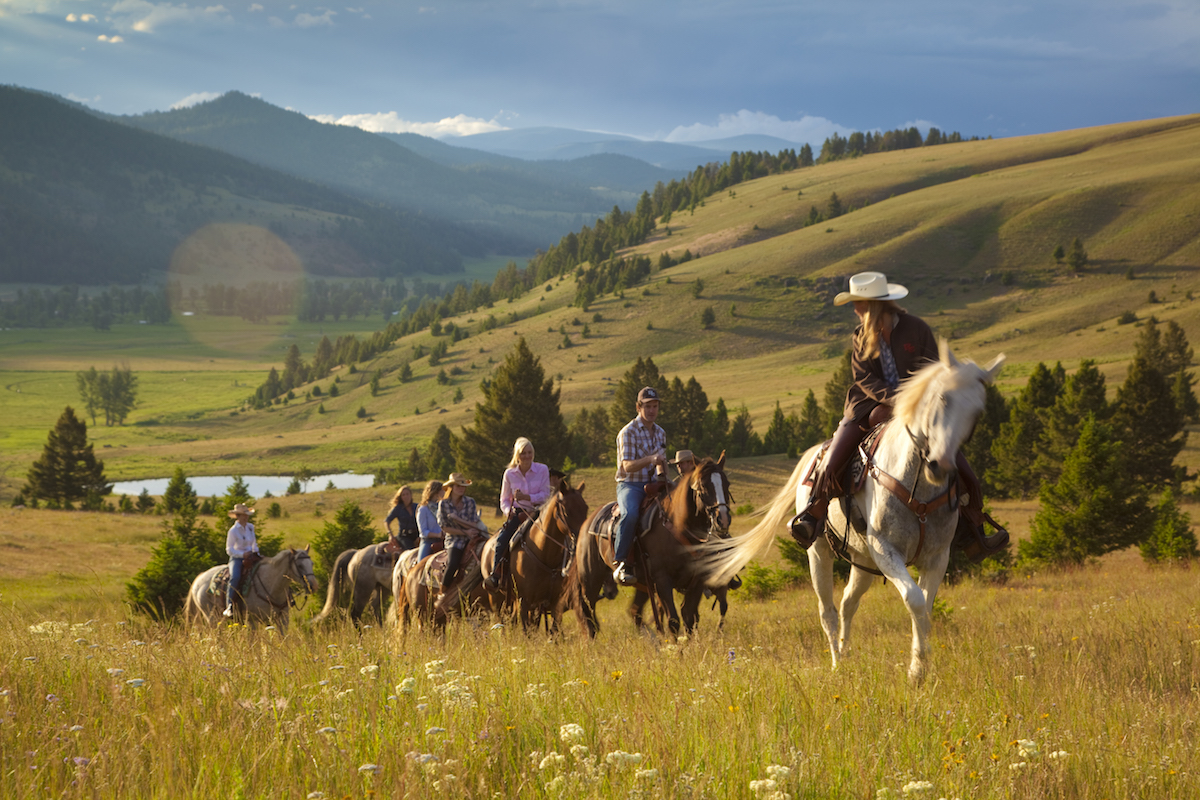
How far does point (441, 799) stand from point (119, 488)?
11591 cm

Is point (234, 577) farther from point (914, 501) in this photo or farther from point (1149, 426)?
point (1149, 426)

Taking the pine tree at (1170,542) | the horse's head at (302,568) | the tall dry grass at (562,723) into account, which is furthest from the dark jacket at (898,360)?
the pine tree at (1170,542)

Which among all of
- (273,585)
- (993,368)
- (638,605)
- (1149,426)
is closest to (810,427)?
(1149,426)

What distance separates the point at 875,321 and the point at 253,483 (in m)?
110

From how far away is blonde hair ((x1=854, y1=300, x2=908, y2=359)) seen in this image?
7.32 meters

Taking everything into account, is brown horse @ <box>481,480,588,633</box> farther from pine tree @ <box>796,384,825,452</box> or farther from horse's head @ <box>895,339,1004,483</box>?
pine tree @ <box>796,384,825,452</box>

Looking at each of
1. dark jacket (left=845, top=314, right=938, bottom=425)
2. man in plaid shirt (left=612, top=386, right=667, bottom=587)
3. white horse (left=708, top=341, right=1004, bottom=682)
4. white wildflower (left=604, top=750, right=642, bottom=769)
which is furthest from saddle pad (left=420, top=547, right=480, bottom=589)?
white wildflower (left=604, top=750, right=642, bottom=769)

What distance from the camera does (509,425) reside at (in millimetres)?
55062

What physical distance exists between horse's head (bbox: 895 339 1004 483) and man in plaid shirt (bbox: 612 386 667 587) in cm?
429

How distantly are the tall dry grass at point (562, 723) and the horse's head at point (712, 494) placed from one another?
3.71m

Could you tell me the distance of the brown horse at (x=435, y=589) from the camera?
12.1 meters

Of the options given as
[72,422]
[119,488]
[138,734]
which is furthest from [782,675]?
[119,488]

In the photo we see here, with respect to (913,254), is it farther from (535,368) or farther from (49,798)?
(49,798)

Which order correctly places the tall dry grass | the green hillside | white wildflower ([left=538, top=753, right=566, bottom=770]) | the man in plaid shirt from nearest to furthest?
white wildflower ([left=538, top=753, right=566, bottom=770]) → the tall dry grass → the man in plaid shirt → the green hillside
